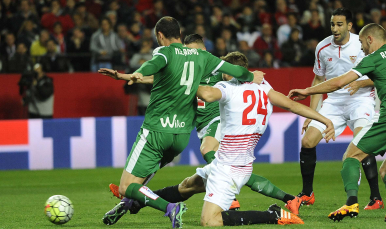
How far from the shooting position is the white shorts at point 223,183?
5633 mm

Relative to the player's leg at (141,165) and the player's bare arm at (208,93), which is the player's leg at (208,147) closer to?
the player's leg at (141,165)

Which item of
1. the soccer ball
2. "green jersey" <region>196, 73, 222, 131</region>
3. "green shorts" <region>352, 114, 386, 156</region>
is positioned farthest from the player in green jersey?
the soccer ball

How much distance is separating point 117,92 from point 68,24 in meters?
2.64

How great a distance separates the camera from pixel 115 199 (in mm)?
8391

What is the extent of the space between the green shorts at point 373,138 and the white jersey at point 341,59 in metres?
1.60

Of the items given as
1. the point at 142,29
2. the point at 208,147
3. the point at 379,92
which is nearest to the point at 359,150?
the point at 379,92

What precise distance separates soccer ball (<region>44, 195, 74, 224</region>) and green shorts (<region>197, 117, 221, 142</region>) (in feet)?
7.04

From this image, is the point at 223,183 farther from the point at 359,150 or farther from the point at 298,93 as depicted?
the point at 359,150

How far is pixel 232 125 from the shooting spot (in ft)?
18.8

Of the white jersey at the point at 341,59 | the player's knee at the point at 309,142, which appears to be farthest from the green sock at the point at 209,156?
the white jersey at the point at 341,59

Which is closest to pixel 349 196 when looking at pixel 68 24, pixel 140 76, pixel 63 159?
pixel 140 76

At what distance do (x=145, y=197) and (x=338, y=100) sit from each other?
10.4 ft

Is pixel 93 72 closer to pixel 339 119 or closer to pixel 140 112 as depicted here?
pixel 140 112

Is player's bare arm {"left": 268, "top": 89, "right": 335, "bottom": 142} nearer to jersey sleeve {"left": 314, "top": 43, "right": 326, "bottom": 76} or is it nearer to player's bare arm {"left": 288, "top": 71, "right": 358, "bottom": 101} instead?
player's bare arm {"left": 288, "top": 71, "right": 358, "bottom": 101}
